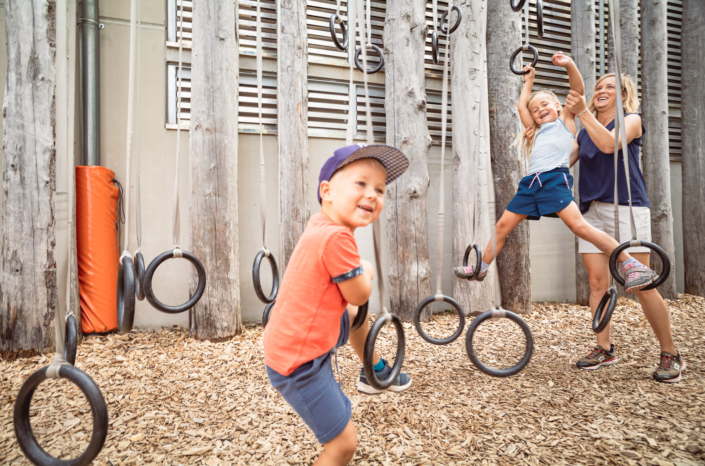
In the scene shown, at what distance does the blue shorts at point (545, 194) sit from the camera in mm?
2621

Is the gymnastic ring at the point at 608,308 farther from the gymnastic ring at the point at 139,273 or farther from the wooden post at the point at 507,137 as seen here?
the gymnastic ring at the point at 139,273

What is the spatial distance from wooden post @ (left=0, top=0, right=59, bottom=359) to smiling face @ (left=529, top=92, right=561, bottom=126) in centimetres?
352

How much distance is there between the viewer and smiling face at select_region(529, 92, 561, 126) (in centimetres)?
280

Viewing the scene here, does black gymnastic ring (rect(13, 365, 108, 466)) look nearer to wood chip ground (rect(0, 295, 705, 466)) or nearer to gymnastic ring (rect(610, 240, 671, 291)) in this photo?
wood chip ground (rect(0, 295, 705, 466))

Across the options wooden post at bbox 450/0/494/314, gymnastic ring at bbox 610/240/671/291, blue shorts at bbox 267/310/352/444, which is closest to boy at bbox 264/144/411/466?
blue shorts at bbox 267/310/352/444

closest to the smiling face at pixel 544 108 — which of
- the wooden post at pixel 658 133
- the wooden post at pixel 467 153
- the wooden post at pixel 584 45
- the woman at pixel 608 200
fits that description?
the woman at pixel 608 200

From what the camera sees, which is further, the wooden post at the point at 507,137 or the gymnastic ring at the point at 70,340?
the wooden post at the point at 507,137

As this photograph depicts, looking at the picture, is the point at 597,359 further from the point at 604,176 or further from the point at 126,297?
the point at 126,297

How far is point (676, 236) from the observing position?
221 inches

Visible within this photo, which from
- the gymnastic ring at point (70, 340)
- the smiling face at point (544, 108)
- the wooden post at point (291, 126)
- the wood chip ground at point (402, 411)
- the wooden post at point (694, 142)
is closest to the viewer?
the gymnastic ring at point (70, 340)

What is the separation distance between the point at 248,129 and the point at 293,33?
3.17 feet

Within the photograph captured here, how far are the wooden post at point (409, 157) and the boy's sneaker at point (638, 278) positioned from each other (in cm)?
187

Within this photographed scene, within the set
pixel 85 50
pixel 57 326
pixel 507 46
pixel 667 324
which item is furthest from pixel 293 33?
pixel 667 324

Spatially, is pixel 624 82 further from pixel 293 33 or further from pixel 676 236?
pixel 676 236
